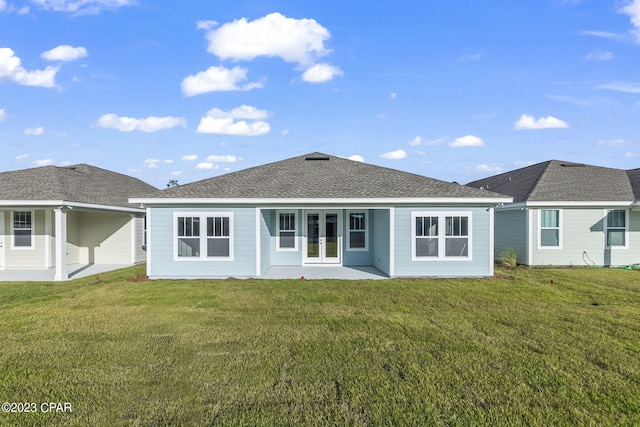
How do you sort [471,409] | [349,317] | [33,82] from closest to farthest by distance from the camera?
1. [471,409]
2. [349,317]
3. [33,82]

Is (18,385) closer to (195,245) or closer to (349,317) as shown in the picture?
(349,317)

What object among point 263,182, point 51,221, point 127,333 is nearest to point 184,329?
point 127,333

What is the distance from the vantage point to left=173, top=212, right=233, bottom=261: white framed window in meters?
11.6

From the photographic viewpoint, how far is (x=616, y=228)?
14.6 metres

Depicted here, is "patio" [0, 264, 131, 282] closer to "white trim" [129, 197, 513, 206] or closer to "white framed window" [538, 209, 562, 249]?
"white trim" [129, 197, 513, 206]

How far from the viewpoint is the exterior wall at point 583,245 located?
1440 centimetres

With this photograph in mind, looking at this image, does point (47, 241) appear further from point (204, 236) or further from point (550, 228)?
point (550, 228)

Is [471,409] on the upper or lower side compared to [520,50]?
lower

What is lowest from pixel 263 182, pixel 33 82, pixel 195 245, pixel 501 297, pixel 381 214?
pixel 501 297

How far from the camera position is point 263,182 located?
12859 millimetres

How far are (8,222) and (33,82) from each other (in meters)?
7.68

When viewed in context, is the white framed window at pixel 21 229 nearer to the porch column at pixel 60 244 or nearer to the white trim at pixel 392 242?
Answer: the porch column at pixel 60 244

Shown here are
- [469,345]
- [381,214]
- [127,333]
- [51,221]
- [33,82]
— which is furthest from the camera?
[33,82]

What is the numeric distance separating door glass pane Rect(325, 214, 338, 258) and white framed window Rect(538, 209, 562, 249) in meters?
8.15
